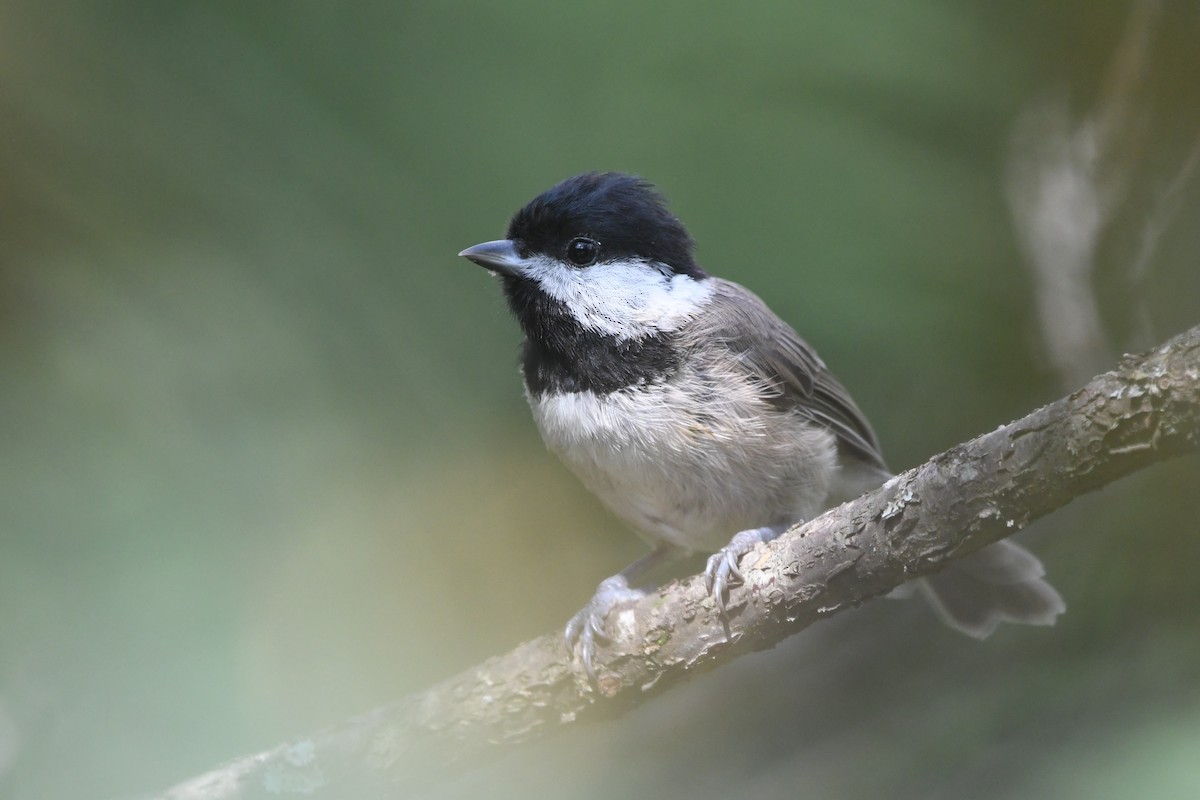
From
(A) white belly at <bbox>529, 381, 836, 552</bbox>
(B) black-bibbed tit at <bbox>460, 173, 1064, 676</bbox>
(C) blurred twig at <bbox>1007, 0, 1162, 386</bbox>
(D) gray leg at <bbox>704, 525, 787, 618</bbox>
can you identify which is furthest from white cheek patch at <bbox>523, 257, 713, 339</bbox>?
(C) blurred twig at <bbox>1007, 0, 1162, 386</bbox>

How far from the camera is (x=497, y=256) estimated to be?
1519mm

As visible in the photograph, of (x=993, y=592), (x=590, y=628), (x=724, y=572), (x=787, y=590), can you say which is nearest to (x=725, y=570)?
(x=724, y=572)

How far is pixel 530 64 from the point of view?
1.00m

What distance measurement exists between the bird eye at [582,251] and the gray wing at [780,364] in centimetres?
25

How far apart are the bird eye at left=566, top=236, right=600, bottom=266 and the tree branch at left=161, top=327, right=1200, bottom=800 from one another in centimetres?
70

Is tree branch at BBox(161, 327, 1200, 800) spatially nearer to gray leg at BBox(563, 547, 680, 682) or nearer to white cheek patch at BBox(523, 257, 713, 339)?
gray leg at BBox(563, 547, 680, 682)

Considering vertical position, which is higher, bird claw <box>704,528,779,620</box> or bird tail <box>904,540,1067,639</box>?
bird claw <box>704,528,779,620</box>

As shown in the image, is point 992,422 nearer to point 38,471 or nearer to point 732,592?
point 732,592

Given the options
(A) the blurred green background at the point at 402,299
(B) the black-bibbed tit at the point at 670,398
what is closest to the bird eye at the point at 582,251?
(B) the black-bibbed tit at the point at 670,398

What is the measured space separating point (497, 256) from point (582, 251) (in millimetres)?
404

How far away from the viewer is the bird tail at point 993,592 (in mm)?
1734

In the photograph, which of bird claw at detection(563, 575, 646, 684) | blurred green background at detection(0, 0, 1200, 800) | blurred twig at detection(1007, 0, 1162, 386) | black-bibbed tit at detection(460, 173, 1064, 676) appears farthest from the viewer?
black-bibbed tit at detection(460, 173, 1064, 676)

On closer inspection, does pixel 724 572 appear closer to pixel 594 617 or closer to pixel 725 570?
pixel 725 570

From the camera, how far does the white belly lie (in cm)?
170
